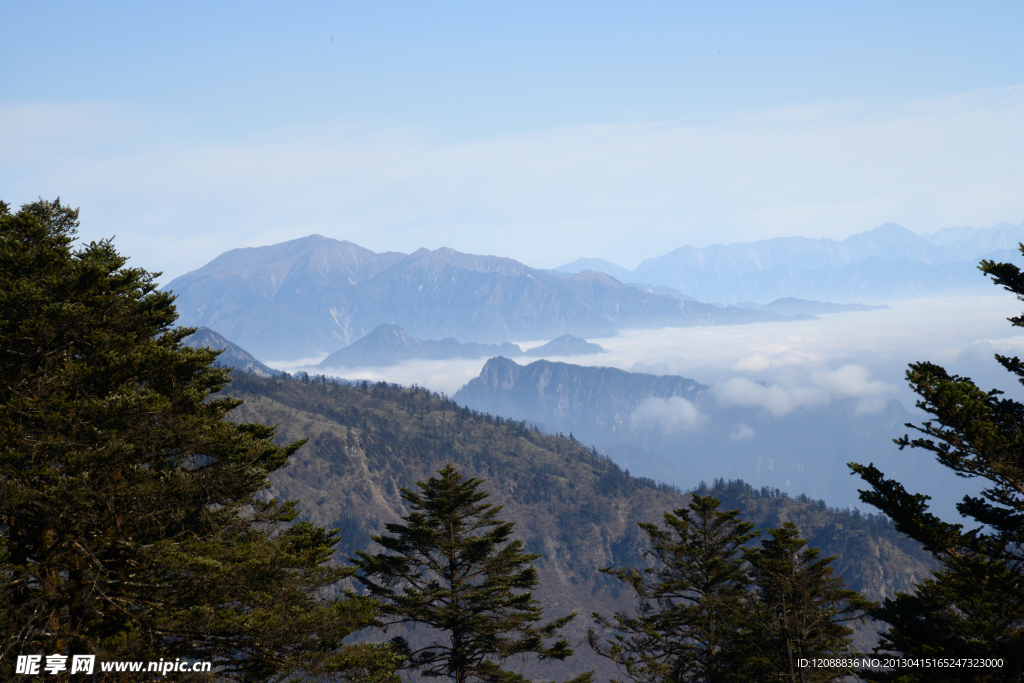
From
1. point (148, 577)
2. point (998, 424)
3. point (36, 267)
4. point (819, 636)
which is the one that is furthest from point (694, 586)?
point (36, 267)

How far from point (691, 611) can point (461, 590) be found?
14.5 meters

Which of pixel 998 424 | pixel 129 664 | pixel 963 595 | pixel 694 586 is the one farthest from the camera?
pixel 694 586

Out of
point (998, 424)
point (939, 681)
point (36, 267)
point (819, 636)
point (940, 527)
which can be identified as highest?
point (36, 267)

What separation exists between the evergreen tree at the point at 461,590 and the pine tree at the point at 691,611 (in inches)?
225

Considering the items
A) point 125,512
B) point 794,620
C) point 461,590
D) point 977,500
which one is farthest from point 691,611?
point 125,512

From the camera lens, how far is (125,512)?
18.6 m

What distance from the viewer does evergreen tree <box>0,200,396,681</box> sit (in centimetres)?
1697

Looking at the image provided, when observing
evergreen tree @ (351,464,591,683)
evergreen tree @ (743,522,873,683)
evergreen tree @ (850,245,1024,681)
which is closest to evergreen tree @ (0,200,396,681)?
evergreen tree @ (351,464,591,683)

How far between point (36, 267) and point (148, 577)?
11.0m

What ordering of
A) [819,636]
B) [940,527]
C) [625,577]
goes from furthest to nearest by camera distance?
[625,577], [819,636], [940,527]

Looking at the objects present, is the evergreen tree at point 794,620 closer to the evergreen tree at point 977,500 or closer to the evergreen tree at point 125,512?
the evergreen tree at point 977,500

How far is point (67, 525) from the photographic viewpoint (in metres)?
17.3

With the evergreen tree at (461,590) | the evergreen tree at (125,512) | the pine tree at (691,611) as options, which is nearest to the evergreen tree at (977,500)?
the evergreen tree at (461,590)

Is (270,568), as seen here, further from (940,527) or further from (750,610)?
(750,610)
